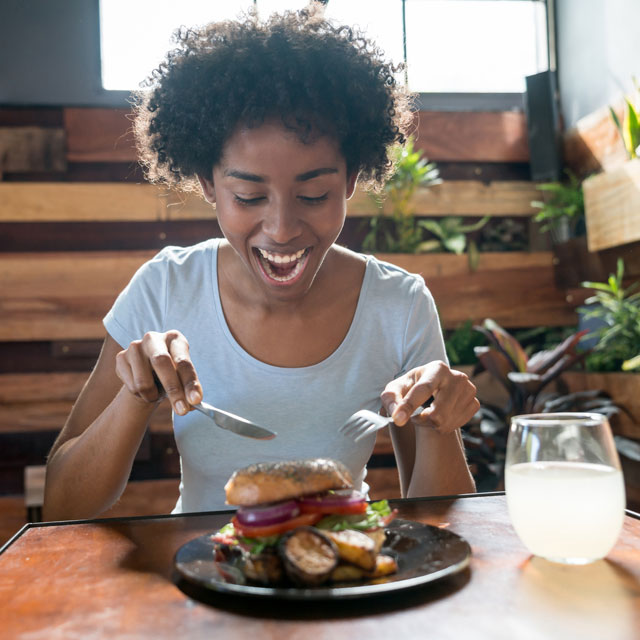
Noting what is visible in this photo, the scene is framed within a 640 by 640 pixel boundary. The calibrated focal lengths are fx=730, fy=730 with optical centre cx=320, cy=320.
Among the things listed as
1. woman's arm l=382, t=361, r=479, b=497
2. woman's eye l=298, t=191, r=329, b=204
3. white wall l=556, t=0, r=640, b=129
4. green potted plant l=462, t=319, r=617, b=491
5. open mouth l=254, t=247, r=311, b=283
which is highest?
white wall l=556, t=0, r=640, b=129

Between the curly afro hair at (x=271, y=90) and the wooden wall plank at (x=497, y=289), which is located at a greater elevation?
the curly afro hair at (x=271, y=90)

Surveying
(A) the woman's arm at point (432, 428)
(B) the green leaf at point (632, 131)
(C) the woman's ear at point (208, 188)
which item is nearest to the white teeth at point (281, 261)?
(C) the woman's ear at point (208, 188)

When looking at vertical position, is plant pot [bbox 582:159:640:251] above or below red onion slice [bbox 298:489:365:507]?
above

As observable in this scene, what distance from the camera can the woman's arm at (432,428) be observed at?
45.8 inches

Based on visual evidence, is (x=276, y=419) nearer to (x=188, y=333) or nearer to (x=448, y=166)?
(x=188, y=333)

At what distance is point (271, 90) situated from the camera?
Answer: 1457mm

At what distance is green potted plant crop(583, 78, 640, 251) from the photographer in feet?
9.71

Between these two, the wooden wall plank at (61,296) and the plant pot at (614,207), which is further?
the wooden wall plank at (61,296)

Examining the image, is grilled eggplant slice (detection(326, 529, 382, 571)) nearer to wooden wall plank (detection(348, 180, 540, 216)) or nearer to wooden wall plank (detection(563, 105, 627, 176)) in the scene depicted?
wooden wall plank (detection(563, 105, 627, 176))

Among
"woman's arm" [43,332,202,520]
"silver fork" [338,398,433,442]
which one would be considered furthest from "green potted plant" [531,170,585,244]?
"silver fork" [338,398,433,442]

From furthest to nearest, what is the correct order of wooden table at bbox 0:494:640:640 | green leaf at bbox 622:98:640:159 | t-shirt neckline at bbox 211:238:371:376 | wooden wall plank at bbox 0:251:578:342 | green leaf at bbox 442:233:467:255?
green leaf at bbox 442:233:467:255 → wooden wall plank at bbox 0:251:578:342 → green leaf at bbox 622:98:640:159 → t-shirt neckline at bbox 211:238:371:376 → wooden table at bbox 0:494:640:640

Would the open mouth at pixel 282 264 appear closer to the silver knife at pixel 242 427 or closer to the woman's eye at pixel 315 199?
the woman's eye at pixel 315 199

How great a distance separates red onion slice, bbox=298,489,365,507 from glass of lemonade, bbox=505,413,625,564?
0.63 ft

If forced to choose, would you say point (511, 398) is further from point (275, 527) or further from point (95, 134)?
point (275, 527)
